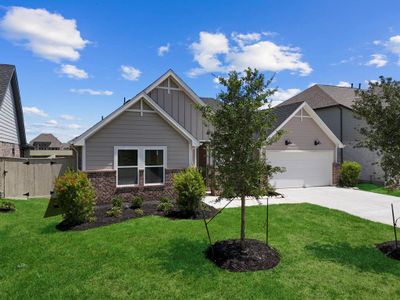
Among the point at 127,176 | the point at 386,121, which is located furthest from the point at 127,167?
the point at 386,121

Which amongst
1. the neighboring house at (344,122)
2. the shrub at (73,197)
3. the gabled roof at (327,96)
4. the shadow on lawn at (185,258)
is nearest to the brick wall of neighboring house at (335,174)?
the neighboring house at (344,122)

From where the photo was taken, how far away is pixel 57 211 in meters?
11.4

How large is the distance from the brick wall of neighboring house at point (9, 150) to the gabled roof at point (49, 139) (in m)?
35.1

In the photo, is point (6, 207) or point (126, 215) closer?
point (126, 215)

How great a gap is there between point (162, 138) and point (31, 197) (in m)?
7.11

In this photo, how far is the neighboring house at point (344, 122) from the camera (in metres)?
21.0

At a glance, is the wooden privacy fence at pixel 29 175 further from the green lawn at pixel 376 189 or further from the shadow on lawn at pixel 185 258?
the green lawn at pixel 376 189

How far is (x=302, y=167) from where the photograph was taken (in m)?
18.9

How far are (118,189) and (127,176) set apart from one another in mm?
715

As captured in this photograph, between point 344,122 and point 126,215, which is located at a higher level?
point 344,122

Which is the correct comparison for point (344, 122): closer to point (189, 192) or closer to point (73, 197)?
point (189, 192)

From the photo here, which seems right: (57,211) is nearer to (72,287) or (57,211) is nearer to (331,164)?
(72,287)

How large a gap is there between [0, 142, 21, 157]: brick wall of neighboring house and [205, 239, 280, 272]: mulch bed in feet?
47.7

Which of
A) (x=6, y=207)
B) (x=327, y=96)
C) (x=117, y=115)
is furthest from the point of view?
(x=327, y=96)
